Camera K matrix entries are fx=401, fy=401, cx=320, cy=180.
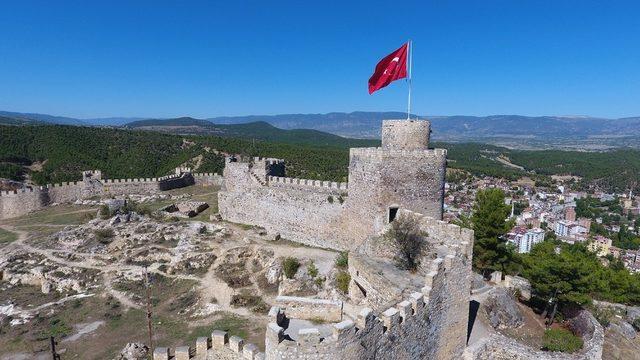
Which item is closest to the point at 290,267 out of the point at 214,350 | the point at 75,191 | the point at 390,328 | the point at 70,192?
the point at 214,350

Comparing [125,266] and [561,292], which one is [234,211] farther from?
[561,292]

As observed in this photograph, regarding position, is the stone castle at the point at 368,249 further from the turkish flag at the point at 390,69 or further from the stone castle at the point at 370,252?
the turkish flag at the point at 390,69

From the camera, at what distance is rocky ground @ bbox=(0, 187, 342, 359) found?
1570cm

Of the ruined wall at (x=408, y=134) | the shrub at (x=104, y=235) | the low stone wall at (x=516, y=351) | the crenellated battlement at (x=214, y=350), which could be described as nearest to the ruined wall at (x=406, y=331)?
the low stone wall at (x=516, y=351)

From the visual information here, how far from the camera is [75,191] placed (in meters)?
34.6

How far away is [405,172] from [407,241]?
3415mm

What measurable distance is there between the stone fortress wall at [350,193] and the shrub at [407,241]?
5.75 feet

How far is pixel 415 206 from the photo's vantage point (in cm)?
1570

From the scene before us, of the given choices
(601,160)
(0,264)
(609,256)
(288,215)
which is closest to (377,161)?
(288,215)

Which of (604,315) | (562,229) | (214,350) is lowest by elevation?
(562,229)

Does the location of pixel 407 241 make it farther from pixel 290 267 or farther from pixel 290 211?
pixel 290 211

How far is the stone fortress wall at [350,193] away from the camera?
51.1 ft

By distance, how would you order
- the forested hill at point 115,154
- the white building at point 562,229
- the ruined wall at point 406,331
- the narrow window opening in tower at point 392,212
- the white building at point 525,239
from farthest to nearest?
the white building at point 562,229
the forested hill at point 115,154
the white building at point 525,239
the narrow window opening in tower at point 392,212
the ruined wall at point 406,331

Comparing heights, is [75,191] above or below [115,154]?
below
